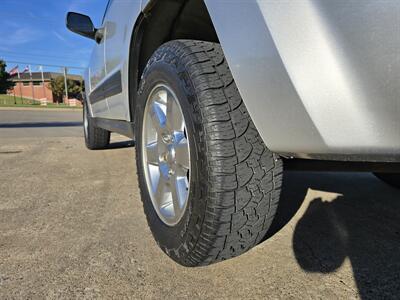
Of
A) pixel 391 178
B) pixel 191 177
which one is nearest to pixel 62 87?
pixel 391 178

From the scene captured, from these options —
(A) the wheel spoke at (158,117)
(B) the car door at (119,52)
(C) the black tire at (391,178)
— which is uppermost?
(B) the car door at (119,52)

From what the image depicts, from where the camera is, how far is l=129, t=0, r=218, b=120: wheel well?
1625 millimetres

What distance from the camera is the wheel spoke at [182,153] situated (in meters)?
1.40

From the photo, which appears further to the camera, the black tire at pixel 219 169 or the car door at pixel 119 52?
the car door at pixel 119 52

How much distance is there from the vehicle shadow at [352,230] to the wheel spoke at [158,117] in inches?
28.8

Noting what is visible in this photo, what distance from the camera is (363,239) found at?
1.65 m

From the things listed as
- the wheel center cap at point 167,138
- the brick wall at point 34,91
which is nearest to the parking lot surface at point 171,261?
→ the wheel center cap at point 167,138

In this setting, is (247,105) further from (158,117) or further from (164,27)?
(164,27)

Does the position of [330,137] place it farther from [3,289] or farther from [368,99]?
[3,289]

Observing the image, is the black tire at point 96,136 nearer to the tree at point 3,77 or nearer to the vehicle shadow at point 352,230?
the vehicle shadow at point 352,230

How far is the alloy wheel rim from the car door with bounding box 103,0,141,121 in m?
0.49

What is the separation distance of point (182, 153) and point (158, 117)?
28 cm

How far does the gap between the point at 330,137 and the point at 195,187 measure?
1.74 ft

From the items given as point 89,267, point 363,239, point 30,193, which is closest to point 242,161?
point 89,267
